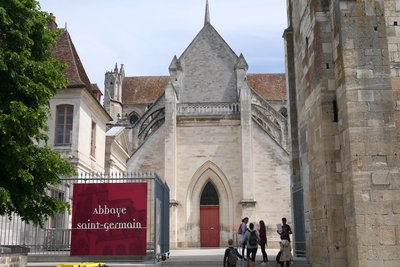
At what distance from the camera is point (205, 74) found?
29812 mm

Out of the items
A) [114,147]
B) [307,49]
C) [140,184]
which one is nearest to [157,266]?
[140,184]

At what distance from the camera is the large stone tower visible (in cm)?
863

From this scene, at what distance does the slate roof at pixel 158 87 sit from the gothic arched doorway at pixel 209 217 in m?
15.7

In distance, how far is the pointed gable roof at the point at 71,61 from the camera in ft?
56.7

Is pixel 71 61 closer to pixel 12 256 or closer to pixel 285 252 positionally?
pixel 12 256

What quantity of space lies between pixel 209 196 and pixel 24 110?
59.7 feet

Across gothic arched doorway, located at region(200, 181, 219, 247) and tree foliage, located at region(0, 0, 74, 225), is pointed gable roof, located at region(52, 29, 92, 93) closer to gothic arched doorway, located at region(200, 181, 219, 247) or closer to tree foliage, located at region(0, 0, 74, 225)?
tree foliage, located at region(0, 0, 74, 225)

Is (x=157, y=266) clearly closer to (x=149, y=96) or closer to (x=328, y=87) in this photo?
(x=328, y=87)

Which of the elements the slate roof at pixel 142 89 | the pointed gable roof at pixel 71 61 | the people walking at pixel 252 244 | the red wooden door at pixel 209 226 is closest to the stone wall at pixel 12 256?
the people walking at pixel 252 244

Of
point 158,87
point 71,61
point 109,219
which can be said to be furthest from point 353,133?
point 158,87

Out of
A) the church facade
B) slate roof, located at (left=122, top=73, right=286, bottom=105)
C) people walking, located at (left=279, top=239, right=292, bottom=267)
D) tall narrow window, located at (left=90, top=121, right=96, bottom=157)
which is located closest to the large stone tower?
people walking, located at (left=279, top=239, right=292, bottom=267)

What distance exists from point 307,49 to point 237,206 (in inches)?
574

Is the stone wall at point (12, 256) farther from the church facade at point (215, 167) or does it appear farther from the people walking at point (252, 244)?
the church facade at point (215, 167)

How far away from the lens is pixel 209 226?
2508 centimetres
